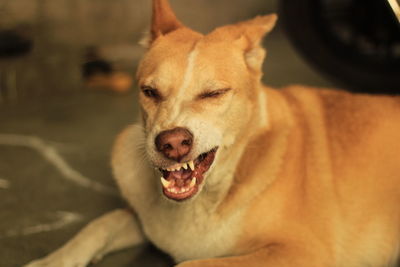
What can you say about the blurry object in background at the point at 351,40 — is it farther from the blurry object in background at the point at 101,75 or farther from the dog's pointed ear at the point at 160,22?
the dog's pointed ear at the point at 160,22

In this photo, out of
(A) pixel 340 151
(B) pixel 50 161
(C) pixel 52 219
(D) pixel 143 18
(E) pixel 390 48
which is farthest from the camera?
(D) pixel 143 18

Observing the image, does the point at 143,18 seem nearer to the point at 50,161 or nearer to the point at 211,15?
the point at 211,15

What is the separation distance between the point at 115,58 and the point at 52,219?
9.85ft

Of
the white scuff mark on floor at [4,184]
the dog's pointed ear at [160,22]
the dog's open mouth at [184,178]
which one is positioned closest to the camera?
the dog's open mouth at [184,178]

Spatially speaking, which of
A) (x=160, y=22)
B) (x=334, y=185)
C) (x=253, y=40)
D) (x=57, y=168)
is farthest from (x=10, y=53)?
(x=334, y=185)

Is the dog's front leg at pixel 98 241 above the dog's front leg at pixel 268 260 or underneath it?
above

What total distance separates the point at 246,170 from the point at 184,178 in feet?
1.08

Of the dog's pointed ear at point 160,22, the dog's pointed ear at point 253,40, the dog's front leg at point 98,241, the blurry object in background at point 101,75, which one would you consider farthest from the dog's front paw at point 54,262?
the blurry object in background at point 101,75

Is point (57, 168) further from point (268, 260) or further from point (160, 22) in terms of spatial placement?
point (268, 260)

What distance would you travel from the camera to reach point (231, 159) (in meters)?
2.13

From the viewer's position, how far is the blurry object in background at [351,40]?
401 cm

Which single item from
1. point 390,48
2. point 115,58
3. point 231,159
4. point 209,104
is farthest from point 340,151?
point 115,58

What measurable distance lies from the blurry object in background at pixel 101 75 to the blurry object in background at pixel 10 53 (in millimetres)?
635

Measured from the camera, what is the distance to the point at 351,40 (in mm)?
4109
